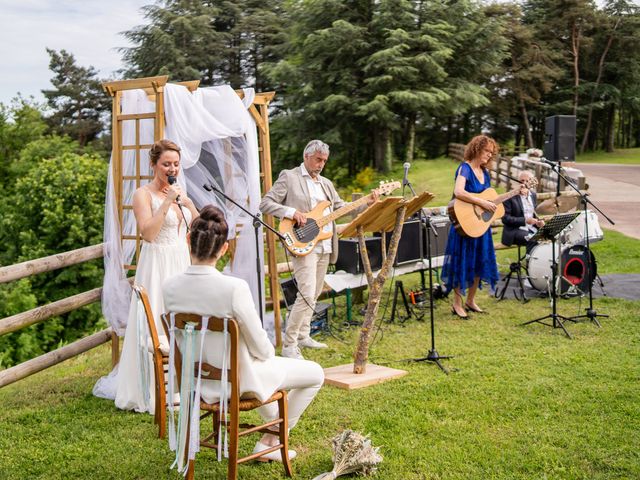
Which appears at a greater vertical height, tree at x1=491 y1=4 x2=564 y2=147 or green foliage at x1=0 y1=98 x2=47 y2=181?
tree at x1=491 y1=4 x2=564 y2=147

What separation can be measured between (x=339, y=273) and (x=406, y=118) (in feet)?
75.6

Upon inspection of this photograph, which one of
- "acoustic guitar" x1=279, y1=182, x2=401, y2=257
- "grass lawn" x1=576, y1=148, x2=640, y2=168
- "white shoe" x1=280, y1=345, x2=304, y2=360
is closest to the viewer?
"acoustic guitar" x1=279, y1=182, x2=401, y2=257

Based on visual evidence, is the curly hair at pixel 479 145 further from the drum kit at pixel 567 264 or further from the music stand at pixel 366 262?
the music stand at pixel 366 262

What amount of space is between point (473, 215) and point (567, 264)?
167 centimetres

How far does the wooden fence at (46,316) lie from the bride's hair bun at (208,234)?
105 inches

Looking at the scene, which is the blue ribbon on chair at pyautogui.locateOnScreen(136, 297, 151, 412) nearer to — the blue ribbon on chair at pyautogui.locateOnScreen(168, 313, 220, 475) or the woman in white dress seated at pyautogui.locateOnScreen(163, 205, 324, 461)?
the blue ribbon on chair at pyautogui.locateOnScreen(168, 313, 220, 475)

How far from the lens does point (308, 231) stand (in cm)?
607

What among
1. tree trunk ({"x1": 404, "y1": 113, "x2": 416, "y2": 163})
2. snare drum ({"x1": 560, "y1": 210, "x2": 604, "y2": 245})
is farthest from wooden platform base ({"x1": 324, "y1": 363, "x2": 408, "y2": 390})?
tree trunk ({"x1": 404, "y1": 113, "x2": 416, "y2": 163})

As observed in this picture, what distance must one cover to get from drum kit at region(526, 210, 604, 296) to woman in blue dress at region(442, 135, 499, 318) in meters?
1.02

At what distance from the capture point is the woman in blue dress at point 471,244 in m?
7.32

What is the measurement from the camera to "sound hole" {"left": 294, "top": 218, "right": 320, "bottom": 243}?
19.8 ft

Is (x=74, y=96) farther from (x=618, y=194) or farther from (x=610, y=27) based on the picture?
(x=610, y=27)

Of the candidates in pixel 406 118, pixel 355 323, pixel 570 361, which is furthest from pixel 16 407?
pixel 406 118

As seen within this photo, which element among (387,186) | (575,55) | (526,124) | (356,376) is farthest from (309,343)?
(575,55)
